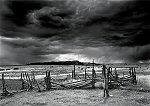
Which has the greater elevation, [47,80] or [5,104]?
[47,80]

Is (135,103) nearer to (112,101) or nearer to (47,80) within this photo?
(112,101)

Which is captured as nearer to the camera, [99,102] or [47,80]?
[99,102]

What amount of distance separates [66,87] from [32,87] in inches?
164

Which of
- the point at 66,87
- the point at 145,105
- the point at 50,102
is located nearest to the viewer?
the point at 145,105

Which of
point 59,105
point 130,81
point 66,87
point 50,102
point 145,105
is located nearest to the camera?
point 145,105

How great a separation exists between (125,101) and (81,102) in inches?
124

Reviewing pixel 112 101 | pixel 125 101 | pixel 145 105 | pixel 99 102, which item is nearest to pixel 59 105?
pixel 99 102

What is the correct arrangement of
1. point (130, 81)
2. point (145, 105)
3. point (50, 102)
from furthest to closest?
point (130, 81) → point (50, 102) → point (145, 105)

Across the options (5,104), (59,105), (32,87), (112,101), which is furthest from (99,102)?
(32,87)

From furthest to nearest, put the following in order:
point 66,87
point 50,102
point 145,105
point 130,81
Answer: point 130,81, point 66,87, point 50,102, point 145,105

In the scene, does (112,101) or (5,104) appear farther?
(5,104)

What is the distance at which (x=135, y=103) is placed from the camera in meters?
13.8

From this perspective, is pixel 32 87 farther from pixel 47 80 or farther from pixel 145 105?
pixel 145 105

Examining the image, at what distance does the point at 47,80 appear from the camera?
22.0 metres
